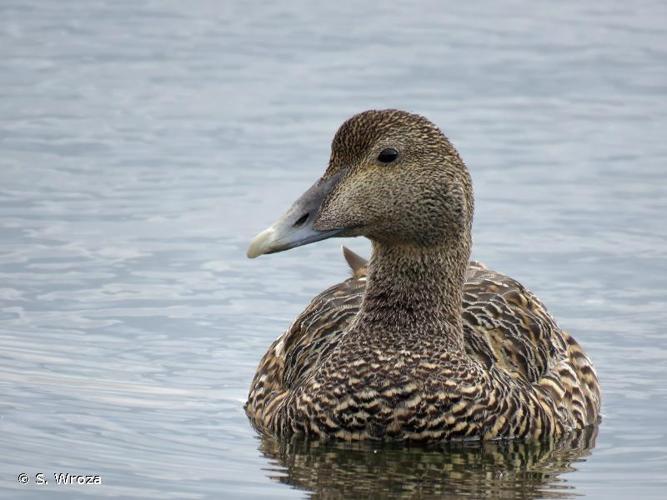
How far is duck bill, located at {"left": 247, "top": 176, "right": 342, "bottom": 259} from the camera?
10.1 meters

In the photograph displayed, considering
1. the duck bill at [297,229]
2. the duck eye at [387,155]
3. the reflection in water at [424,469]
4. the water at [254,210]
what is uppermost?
the duck eye at [387,155]

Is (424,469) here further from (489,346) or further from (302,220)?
(302,220)

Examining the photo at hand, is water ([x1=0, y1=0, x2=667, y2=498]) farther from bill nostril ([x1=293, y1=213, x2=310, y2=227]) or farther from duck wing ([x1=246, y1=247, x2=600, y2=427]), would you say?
bill nostril ([x1=293, y1=213, x2=310, y2=227])

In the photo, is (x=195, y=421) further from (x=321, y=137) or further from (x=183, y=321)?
(x=321, y=137)

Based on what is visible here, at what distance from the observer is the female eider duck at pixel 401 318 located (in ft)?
33.7

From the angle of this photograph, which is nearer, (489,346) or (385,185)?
(385,185)

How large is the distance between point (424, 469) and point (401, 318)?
38.0 inches

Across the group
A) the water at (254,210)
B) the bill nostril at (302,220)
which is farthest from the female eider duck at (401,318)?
the water at (254,210)

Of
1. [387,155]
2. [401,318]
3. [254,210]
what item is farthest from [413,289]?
[254,210]

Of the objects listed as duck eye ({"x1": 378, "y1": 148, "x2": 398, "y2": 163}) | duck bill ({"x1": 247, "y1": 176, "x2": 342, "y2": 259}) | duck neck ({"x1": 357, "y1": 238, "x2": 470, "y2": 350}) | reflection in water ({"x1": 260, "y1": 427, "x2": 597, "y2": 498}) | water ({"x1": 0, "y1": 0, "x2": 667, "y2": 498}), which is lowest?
Result: water ({"x1": 0, "y1": 0, "x2": 667, "y2": 498})

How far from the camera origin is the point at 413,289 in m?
10.7

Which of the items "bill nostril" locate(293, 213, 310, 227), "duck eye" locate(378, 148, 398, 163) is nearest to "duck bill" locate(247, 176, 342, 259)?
"bill nostril" locate(293, 213, 310, 227)

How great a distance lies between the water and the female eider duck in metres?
0.18

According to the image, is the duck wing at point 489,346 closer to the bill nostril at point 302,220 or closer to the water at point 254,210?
the water at point 254,210
